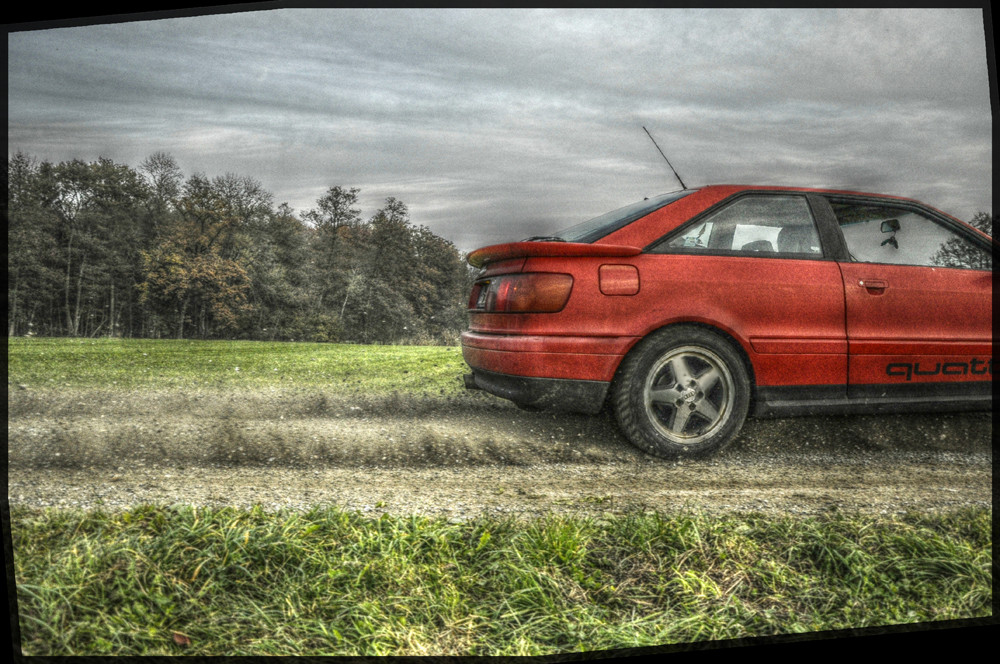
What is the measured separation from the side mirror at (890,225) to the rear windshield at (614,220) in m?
1.43

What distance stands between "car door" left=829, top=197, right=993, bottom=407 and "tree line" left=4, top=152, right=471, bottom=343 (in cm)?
321

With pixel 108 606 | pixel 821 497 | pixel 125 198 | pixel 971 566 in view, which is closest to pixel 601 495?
pixel 821 497

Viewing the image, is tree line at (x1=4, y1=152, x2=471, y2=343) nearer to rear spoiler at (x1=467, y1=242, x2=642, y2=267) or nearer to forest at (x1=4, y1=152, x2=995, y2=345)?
forest at (x1=4, y1=152, x2=995, y2=345)

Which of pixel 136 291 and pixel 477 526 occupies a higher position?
pixel 136 291

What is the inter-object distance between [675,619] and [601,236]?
229cm

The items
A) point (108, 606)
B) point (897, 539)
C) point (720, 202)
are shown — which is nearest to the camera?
point (108, 606)

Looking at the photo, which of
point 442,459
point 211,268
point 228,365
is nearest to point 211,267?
point 211,268

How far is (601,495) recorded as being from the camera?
9.25ft

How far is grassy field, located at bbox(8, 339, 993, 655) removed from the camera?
163 cm

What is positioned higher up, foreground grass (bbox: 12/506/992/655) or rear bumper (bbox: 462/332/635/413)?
rear bumper (bbox: 462/332/635/413)

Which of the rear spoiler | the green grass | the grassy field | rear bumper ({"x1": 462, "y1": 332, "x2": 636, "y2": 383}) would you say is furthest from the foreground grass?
the green grass

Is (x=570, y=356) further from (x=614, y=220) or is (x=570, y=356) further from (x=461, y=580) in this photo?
(x=461, y=580)

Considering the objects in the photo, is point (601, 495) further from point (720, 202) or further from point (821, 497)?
point (720, 202)

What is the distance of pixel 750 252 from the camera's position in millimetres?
3658
